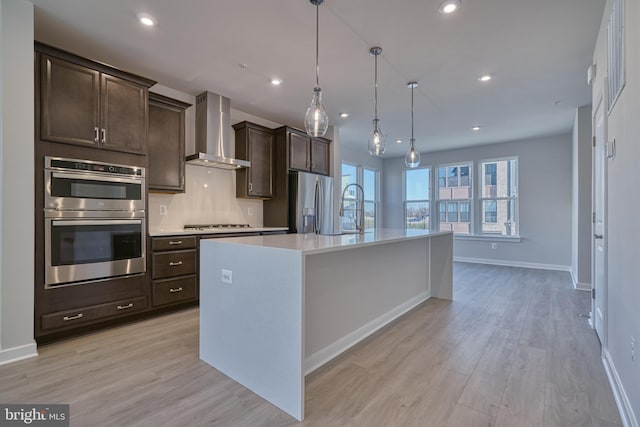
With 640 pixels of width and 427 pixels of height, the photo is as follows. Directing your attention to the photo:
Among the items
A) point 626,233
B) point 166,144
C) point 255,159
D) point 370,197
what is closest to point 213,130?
point 166,144

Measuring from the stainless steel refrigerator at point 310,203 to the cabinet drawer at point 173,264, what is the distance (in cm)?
162

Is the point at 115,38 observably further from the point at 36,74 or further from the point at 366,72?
the point at 366,72

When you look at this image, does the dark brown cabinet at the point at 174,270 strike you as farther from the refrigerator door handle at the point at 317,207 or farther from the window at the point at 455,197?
the window at the point at 455,197

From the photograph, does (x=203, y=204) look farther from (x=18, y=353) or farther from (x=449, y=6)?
(x=449, y=6)

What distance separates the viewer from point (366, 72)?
11.0ft

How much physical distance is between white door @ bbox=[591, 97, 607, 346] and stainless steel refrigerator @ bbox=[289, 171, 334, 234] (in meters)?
3.35

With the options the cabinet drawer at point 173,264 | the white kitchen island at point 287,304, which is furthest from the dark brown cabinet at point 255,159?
the white kitchen island at point 287,304

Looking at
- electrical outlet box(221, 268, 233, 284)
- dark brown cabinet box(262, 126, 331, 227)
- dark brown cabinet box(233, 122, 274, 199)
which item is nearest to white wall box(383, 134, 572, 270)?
dark brown cabinet box(262, 126, 331, 227)

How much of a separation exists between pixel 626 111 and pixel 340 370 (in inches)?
92.3

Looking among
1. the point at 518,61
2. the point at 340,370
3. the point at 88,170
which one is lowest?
the point at 340,370

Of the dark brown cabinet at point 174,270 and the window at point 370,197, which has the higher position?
the window at point 370,197

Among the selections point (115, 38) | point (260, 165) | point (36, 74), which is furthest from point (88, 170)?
point (260, 165)

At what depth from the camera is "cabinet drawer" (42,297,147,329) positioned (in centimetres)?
252

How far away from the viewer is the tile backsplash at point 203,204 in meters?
3.76
